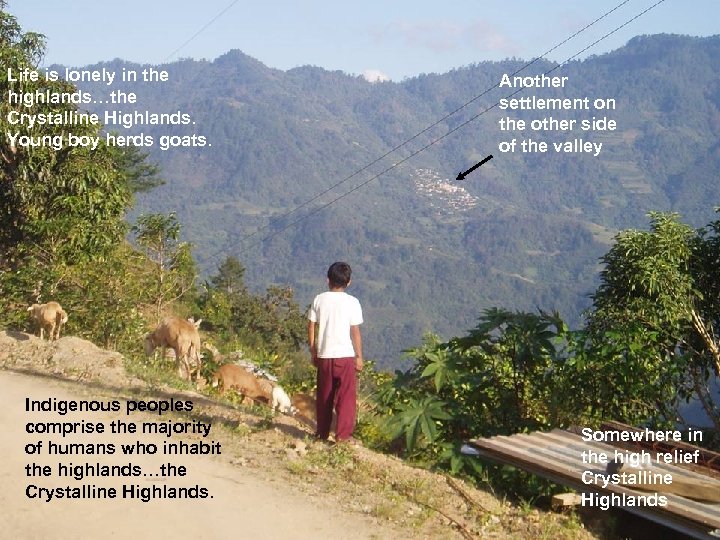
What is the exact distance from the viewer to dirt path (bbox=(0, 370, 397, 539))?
191 inches

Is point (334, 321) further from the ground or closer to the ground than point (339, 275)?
closer to the ground

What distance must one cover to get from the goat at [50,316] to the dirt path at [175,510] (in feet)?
20.6

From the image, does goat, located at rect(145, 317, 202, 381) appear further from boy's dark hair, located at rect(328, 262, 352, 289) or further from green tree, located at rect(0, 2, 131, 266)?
boy's dark hair, located at rect(328, 262, 352, 289)

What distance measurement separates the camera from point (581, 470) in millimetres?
6098

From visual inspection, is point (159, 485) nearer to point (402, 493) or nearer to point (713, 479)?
point (402, 493)

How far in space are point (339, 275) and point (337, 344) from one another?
1.65 feet

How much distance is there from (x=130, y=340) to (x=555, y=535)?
33.3ft

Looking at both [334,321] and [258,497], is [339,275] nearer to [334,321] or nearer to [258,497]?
[334,321]

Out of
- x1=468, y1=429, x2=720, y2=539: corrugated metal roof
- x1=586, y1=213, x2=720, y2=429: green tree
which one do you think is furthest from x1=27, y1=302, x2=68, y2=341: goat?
x1=468, y1=429, x2=720, y2=539: corrugated metal roof

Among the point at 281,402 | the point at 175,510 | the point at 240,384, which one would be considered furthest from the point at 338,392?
the point at 240,384

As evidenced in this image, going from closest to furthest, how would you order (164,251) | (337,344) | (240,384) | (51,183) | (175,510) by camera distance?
(175,510)
(337,344)
(240,384)
(51,183)
(164,251)

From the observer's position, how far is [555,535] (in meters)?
5.47

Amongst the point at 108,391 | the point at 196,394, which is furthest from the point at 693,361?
the point at 108,391

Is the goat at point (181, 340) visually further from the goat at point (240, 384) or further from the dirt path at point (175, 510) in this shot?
the dirt path at point (175, 510)
